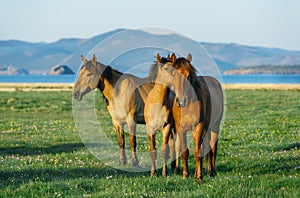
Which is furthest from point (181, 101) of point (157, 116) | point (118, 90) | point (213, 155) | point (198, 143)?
point (118, 90)

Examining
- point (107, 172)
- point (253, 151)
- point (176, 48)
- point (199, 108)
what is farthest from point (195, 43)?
point (253, 151)

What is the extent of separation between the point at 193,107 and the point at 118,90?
11.1ft

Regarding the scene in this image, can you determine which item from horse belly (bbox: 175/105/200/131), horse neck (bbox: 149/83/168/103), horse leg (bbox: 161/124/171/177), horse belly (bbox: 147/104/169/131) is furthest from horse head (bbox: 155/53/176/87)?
horse leg (bbox: 161/124/171/177)

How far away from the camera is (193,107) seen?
1017 centimetres

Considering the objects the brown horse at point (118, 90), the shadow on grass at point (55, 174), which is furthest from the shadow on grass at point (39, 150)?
the brown horse at point (118, 90)

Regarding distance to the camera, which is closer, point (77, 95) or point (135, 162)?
point (77, 95)

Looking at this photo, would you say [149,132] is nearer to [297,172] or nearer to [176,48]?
[176,48]

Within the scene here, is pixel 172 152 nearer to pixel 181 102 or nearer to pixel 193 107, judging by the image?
pixel 193 107

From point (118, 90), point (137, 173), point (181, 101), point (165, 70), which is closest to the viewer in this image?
point (181, 101)

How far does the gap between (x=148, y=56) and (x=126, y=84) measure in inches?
58.0

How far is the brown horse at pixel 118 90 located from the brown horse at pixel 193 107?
1918 mm

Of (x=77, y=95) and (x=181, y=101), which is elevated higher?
(x=181, y=101)

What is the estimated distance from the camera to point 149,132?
11.4 meters

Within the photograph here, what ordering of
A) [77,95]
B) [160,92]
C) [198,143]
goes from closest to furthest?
[198,143]
[160,92]
[77,95]
